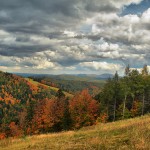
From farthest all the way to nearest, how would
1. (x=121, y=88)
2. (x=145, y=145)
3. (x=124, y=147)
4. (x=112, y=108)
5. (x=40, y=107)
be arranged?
(x=40, y=107) → (x=112, y=108) → (x=121, y=88) → (x=124, y=147) → (x=145, y=145)

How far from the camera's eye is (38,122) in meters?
84.9

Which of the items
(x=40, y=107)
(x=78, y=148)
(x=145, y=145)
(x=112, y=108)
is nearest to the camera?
(x=145, y=145)

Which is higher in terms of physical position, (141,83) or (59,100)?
(141,83)

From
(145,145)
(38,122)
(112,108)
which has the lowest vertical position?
(38,122)

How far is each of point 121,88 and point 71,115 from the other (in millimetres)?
16744

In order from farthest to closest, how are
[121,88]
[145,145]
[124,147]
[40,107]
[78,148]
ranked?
[40,107] → [121,88] → [78,148] → [124,147] → [145,145]

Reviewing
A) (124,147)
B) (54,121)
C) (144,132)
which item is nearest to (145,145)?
(124,147)

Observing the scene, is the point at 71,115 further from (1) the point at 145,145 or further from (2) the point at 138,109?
(1) the point at 145,145

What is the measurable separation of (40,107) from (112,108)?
85.6 ft

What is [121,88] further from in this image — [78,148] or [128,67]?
[78,148]

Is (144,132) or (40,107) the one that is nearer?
(144,132)

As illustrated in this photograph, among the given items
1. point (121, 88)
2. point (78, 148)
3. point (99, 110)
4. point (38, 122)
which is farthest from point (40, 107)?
point (78, 148)

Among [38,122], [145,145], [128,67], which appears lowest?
[38,122]

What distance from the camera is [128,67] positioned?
315 feet
